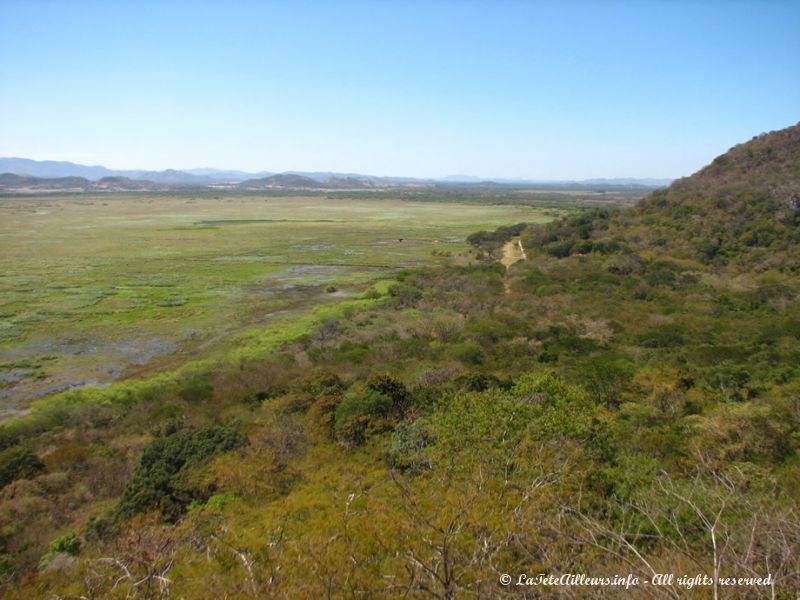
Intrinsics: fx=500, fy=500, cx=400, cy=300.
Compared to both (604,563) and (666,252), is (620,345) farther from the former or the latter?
(666,252)

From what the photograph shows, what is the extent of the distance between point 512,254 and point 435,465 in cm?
4961

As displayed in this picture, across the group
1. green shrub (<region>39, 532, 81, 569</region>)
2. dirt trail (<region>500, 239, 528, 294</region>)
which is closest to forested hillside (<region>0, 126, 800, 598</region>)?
green shrub (<region>39, 532, 81, 569</region>)

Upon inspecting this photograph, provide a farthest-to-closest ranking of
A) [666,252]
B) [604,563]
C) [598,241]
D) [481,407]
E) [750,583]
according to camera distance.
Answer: [598,241], [666,252], [481,407], [604,563], [750,583]

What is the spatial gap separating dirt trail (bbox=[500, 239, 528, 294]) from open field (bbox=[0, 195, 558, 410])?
5.64 metres

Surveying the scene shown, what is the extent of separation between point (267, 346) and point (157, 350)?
599 cm

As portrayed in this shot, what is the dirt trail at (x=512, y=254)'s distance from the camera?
2100 inches

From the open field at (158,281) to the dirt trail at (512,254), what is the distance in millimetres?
5644

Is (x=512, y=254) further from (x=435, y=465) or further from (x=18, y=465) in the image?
(x=18, y=465)

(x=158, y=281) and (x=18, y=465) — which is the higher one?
(x=158, y=281)

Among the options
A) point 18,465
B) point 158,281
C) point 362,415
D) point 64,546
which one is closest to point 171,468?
point 64,546

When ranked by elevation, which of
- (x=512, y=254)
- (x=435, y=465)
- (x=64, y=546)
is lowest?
(x=64, y=546)

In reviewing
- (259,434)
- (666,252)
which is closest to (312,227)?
(666,252)

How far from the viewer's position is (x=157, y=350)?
27.2 m

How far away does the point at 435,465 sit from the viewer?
476 inches
